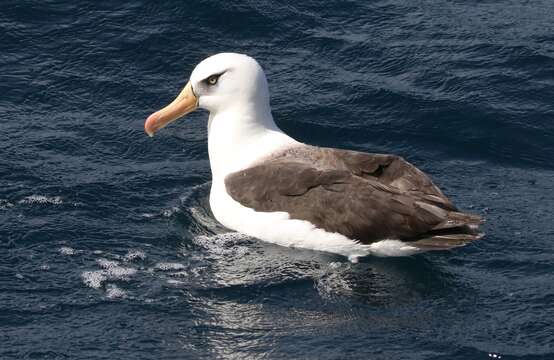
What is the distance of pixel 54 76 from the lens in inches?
687

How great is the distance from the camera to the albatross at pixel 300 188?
12.8m

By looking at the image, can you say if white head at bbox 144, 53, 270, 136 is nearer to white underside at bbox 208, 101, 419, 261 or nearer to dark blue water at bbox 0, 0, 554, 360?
white underside at bbox 208, 101, 419, 261

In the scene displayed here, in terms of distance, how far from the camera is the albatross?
12.8 m

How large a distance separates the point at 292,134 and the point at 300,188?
3139 mm

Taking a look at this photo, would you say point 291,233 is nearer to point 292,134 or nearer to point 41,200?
point 41,200

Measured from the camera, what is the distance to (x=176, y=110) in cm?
1474

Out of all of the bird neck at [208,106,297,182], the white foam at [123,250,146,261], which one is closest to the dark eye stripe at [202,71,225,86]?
the bird neck at [208,106,297,182]

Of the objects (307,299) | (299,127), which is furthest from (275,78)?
(307,299)

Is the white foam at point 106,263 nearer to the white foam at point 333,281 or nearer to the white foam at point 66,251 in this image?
the white foam at point 66,251

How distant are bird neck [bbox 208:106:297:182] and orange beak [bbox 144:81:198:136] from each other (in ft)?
1.03

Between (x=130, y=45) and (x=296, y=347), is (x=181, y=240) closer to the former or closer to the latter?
(x=296, y=347)

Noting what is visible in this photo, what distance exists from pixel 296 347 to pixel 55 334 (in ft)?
7.01

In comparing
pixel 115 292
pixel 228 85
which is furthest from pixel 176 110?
pixel 115 292

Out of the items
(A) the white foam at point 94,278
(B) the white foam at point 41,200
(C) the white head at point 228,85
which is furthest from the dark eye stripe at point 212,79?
(A) the white foam at point 94,278
